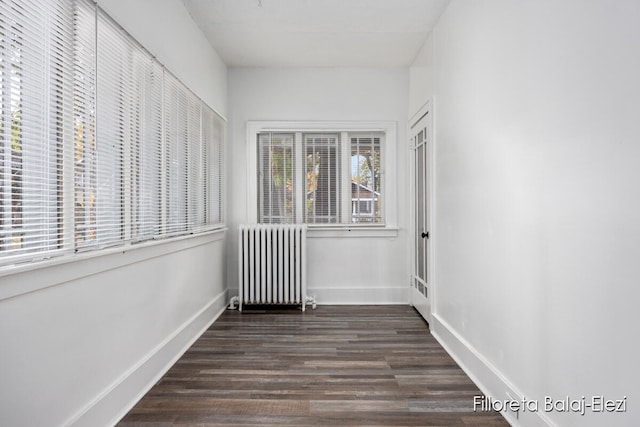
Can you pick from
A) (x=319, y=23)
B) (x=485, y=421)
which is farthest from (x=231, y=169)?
(x=485, y=421)

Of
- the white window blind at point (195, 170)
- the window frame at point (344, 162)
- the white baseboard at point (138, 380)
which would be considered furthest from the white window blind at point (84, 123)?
the window frame at point (344, 162)

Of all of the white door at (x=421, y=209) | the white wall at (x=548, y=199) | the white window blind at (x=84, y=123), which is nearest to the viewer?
the white wall at (x=548, y=199)

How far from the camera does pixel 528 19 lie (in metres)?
1.85

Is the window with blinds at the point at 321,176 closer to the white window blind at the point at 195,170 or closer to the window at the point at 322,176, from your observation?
the window at the point at 322,176

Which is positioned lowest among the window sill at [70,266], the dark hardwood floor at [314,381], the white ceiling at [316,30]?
the dark hardwood floor at [314,381]

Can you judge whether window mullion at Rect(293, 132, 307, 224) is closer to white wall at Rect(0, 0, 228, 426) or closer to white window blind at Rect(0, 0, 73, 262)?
white wall at Rect(0, 0, 228, 426)

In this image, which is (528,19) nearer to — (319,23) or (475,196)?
(475,196)

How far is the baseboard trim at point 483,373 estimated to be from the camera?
6.09 ft

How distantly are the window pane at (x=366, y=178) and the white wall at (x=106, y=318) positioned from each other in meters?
1.91

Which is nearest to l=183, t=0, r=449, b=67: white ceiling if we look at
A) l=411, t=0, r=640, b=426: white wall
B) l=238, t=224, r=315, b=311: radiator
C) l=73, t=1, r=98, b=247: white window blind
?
l=411, t=0, r=640, b=426: white wall

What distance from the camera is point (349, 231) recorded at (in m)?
4.44

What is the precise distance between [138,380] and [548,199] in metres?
2.46

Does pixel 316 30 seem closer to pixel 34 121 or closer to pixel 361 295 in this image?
pixel 34 121

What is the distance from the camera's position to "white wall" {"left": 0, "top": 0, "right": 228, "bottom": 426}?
1.40m
